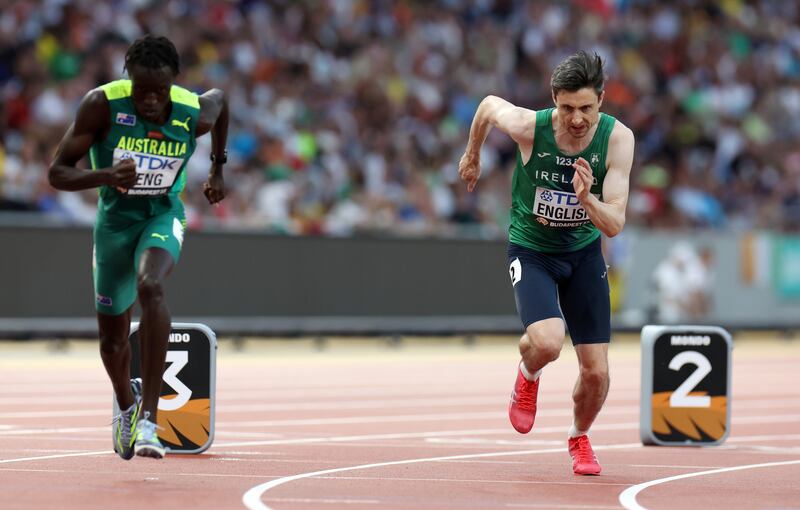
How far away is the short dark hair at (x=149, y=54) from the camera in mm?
8172

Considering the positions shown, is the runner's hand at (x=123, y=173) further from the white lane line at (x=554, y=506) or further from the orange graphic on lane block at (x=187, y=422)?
the white lane line at (x=554, y=506)

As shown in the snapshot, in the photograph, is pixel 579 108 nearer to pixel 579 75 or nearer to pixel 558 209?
pixel 579 75

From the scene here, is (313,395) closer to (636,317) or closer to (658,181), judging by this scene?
(636,317)

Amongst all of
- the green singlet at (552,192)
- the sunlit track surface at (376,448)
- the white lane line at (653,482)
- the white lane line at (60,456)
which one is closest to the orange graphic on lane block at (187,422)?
the sunlit track surface at (376,448)

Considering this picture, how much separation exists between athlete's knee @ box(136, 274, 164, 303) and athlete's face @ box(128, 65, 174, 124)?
34.4 inches

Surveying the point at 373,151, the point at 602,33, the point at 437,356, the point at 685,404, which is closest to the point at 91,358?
the point at 437,356

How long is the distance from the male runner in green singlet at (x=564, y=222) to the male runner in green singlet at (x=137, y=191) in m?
1.69

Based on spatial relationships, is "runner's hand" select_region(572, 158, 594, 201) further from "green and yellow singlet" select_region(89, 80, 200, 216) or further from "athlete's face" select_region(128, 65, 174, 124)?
"athlete's face" select_region(128, 65, 174, 124)

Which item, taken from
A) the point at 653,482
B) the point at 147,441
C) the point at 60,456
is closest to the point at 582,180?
the point at 653,482

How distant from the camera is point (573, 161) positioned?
8.91 metres

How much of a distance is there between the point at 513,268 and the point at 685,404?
2.54 meters

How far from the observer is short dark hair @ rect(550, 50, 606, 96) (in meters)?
8.66

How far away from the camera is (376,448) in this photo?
10.5 m

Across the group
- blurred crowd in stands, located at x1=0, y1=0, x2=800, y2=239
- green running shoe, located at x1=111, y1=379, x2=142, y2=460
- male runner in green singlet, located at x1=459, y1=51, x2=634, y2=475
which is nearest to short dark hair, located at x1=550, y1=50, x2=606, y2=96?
male runner in green singlet, located at x1=459, y1=51, x2=634, y2=475
